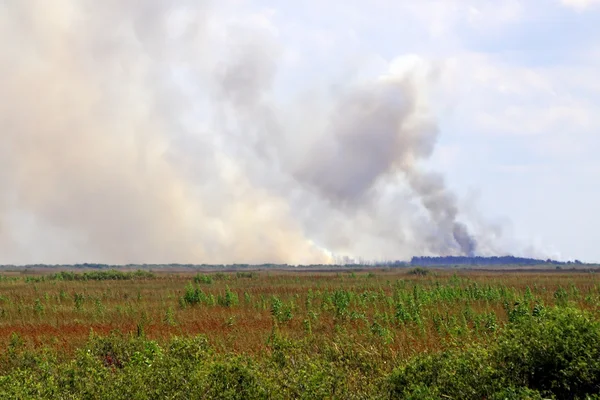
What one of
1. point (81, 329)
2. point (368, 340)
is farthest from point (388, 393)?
point (81, 329)

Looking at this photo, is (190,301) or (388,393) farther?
(190,301)

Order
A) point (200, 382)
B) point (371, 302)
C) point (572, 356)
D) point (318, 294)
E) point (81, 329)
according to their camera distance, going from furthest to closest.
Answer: point (318, 294) → point (371, 302) → point (81, 329) → point (200, 382) → point (572, 356)

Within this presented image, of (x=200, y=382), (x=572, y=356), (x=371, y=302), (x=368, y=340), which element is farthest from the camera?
(x=371, y=302)

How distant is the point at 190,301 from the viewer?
39188 millimetres

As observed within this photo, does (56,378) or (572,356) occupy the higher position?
(572,356)

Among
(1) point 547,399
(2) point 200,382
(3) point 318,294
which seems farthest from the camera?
(3) point 318,294

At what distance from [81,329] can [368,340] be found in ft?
45.5

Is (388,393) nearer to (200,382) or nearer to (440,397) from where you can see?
(440,397)

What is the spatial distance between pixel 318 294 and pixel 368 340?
24169 millimetres

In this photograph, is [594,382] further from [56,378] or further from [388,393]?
[56,378]

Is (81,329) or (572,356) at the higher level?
(572,356)

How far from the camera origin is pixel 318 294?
43.4 meters

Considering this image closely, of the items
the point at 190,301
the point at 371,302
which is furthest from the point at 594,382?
the point at 190,301

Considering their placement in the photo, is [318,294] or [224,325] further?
[318,294]
